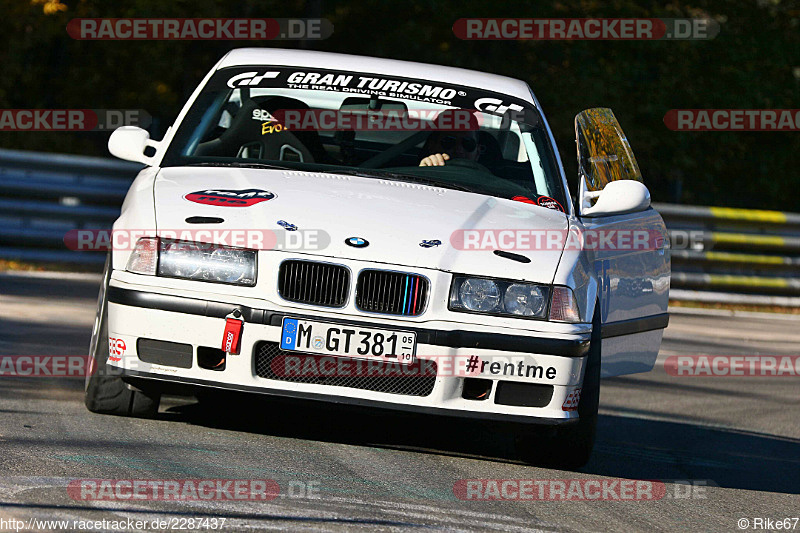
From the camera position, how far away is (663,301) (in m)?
7.16

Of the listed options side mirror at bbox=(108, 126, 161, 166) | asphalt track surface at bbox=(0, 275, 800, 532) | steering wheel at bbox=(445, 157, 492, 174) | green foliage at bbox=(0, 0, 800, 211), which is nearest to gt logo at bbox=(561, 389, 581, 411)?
asphalt track surface at bbox=(0, 275, 800, 532)

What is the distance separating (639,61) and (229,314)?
62.8 feet

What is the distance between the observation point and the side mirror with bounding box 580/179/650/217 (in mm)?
6531

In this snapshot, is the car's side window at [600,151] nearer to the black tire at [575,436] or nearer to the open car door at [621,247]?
the open car door at [621,247]

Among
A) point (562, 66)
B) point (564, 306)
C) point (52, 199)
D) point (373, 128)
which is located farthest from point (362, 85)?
point (562, 66)

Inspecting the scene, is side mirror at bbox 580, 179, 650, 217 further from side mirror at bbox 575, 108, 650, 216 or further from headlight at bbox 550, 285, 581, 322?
headlight at bbox 550, 285, 581, 322

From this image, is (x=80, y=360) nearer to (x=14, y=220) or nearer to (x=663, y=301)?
(x=663, y=301)

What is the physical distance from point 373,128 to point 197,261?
7.03 feet

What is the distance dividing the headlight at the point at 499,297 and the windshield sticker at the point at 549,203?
98 cm

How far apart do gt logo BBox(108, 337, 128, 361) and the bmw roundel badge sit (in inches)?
37.9

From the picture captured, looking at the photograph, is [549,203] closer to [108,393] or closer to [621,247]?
[621,247]

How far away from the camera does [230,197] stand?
5.71 meters

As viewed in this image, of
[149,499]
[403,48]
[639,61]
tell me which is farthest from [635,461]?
[639,61]

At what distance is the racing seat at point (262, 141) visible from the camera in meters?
6.78
